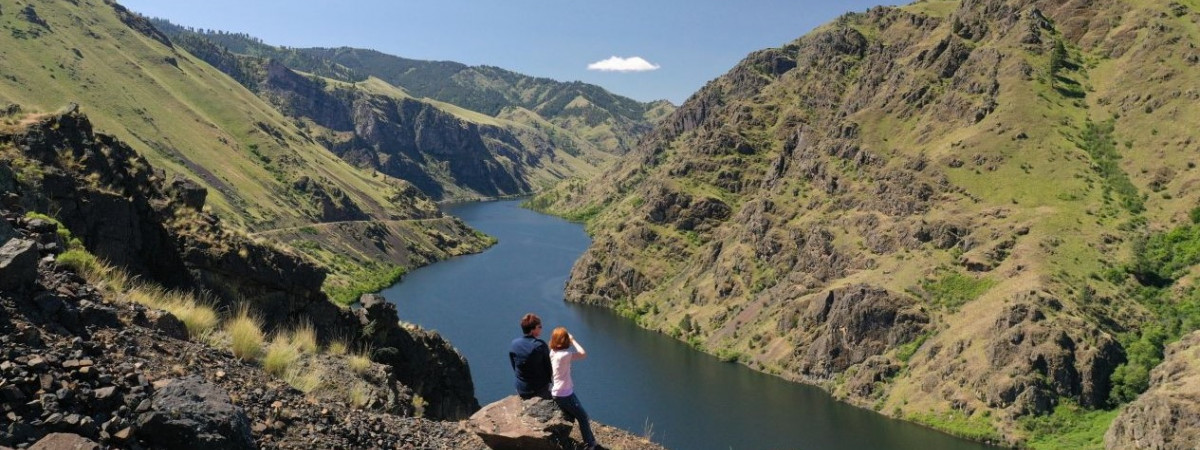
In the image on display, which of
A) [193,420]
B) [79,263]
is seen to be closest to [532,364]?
[193,420]

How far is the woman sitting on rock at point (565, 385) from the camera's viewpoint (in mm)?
15352

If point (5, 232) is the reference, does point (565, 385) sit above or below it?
below

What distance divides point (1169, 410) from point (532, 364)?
7517 cm

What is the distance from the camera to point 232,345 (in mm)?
16266

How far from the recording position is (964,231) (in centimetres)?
11494

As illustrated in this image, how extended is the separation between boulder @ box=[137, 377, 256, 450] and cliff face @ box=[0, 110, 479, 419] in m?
9.79

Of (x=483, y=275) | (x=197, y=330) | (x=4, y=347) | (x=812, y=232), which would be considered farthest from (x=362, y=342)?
(x=483, y=275)

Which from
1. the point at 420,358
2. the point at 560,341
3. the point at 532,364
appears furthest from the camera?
the point at 420,358

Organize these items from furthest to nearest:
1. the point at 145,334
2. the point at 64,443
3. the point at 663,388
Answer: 1. the point at 663,388
2. the point at 145,334
3. the point at 64,443

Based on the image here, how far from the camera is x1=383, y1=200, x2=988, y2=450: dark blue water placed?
89.0m

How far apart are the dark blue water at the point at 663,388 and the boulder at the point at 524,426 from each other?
160ft

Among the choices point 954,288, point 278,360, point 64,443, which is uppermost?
point 954,288

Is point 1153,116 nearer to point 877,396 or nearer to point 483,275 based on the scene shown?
point 877,396

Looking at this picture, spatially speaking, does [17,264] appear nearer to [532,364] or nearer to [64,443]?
[64,443]
